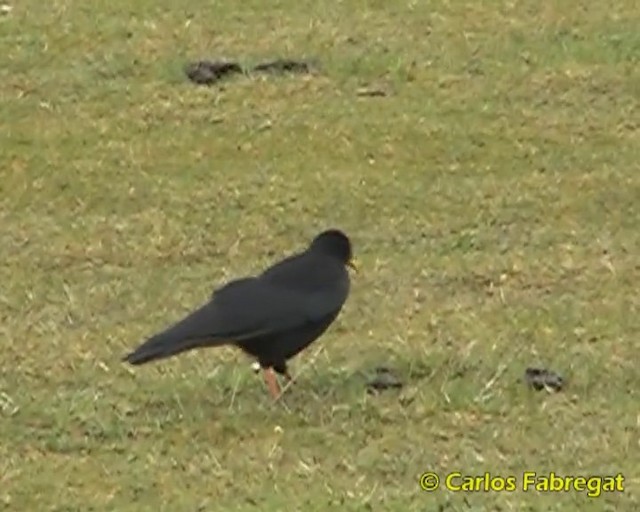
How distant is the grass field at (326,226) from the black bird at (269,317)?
218 mm

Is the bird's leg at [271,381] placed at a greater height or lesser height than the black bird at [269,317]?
lesser

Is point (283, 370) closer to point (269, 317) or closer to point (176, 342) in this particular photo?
point (269, 317)

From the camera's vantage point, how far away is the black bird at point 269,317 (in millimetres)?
7660

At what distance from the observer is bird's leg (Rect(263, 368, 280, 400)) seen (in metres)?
8.01

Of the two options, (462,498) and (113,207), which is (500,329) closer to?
(462,498)

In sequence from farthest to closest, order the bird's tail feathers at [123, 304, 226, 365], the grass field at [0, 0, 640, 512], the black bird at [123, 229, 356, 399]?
the black bird at [123, 229, 356, 399] → the bird's tail feathers at [123, 304, 226, 365] → the grass field at [0, 0, 640, 512]

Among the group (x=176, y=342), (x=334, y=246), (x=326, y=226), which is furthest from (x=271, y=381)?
(x=326, y=226)

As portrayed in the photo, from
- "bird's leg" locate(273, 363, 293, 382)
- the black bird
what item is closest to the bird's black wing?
the black bird

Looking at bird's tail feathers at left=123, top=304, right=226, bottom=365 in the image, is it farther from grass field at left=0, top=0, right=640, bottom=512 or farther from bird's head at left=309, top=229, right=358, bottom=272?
bird's head at left=309, top=229, right=358, bottom=272

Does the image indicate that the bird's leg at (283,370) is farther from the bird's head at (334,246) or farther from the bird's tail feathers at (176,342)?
the bird's head at (334,246)

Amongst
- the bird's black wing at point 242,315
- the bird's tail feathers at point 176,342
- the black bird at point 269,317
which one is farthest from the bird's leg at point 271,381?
the bird's tail feathers at point 176,342

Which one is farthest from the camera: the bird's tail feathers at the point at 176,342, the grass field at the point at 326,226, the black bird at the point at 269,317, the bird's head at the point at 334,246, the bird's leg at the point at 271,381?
the bird's head at the point at 334,246

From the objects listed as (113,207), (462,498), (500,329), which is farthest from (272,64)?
(462,498)

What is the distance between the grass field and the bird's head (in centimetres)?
41
